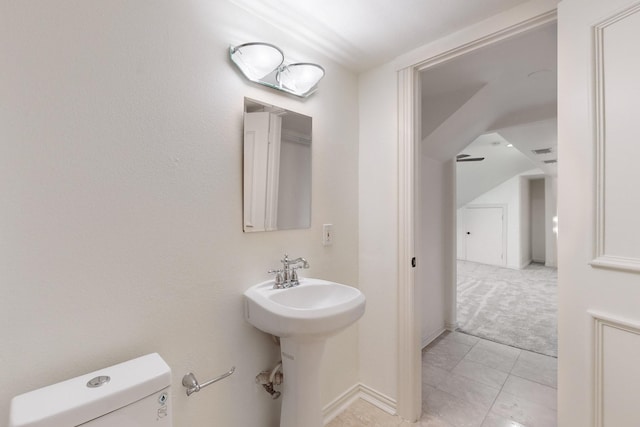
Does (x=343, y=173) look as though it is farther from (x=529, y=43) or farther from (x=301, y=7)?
(x=529, y=43)

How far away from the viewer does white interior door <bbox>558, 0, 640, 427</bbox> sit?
91 cm

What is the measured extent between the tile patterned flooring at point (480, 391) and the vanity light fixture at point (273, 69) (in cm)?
187

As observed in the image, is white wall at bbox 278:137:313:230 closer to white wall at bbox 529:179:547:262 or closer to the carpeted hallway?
the carpeted hallway

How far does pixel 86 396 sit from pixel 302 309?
2.12ft

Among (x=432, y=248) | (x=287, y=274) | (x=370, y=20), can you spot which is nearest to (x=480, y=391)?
(x=432, y=248)

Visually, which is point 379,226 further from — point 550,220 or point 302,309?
point 550,220

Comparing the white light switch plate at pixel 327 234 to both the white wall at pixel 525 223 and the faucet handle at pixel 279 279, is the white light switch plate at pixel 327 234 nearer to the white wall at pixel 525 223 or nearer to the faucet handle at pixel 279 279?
the faucet handle at pixel 279 279

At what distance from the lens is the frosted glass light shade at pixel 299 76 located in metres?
1.35

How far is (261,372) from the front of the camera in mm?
1285

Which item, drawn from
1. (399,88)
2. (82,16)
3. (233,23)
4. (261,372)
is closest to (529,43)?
(399,88)

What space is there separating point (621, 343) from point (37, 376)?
1821 mm

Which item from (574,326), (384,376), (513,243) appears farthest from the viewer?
(513,243)

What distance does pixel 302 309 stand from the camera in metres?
1.06

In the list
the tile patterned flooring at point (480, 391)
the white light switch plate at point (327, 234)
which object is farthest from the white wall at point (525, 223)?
the white light switch plate at point (327, 234)
